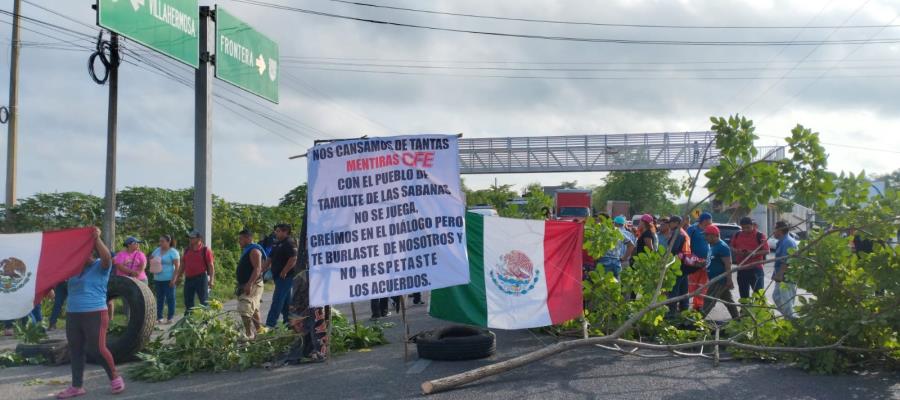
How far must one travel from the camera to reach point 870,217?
797cm

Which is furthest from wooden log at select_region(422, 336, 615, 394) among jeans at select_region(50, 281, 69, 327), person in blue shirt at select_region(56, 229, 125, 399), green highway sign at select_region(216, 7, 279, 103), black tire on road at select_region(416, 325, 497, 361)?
green highway sign at select_region(216, 7, 279, 103)

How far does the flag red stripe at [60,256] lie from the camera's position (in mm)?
8773

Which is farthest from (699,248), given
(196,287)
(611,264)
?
(196,287)

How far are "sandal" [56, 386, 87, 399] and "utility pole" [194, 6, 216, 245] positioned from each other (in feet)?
21.5

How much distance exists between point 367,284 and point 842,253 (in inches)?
202

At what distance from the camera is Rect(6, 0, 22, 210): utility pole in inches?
781

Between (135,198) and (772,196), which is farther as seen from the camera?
(135,198)

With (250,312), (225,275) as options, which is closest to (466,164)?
(225,275)

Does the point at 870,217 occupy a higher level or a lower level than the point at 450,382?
higher

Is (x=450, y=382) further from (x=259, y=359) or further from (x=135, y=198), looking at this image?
(x=135, y=198)

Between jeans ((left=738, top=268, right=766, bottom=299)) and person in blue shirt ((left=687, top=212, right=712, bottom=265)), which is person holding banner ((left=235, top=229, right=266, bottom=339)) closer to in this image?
person in blue shirt ((left=687, top=212, right=712, bottom=265))

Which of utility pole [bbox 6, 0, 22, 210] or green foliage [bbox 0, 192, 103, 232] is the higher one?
utility pole [bbox 6, 0, 22, 210]

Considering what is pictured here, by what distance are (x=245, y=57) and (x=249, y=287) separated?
680 centimetres

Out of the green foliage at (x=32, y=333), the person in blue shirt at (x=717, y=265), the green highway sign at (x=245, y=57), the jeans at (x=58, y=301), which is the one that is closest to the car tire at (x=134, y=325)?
the green foliage at (x=32, y=333)
